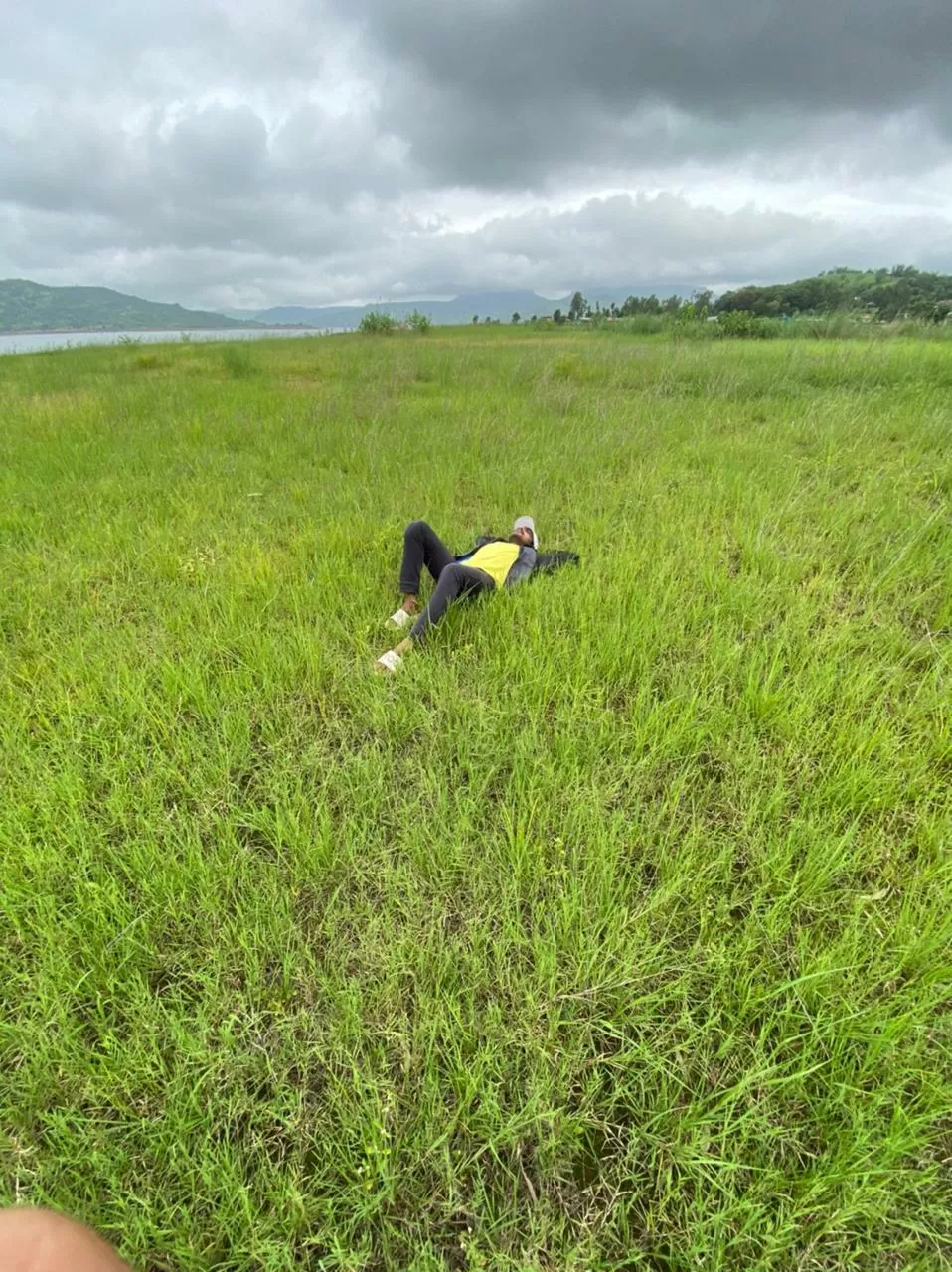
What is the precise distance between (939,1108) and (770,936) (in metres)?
0.35

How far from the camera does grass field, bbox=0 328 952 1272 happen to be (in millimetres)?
868

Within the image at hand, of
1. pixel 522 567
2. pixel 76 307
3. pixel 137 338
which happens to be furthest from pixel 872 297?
pixel 76 307

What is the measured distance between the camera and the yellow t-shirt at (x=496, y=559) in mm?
2723

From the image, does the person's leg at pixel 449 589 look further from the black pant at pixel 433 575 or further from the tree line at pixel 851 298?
the tree line at pixel 851 298

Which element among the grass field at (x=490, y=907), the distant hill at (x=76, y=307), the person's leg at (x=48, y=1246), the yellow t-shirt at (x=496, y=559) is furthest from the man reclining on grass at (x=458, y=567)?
the distant hill at (x=76, y=307)

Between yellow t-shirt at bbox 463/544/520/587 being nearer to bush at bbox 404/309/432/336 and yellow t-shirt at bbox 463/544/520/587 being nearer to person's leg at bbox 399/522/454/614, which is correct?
person's leg at bbox 399/522/454/614

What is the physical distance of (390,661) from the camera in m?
2.16

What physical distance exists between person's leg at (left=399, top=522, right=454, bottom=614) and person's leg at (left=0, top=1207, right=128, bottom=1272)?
7.11 ft

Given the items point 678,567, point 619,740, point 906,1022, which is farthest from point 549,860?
point 678,567

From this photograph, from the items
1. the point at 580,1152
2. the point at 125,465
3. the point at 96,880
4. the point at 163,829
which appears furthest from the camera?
the point at 125,465

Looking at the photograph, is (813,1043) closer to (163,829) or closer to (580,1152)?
(580,1152)

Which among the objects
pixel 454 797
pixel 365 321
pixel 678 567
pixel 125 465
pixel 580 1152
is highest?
pixel 365 321

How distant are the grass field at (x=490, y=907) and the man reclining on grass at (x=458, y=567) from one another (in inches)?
5.7

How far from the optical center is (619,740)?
172 cm
